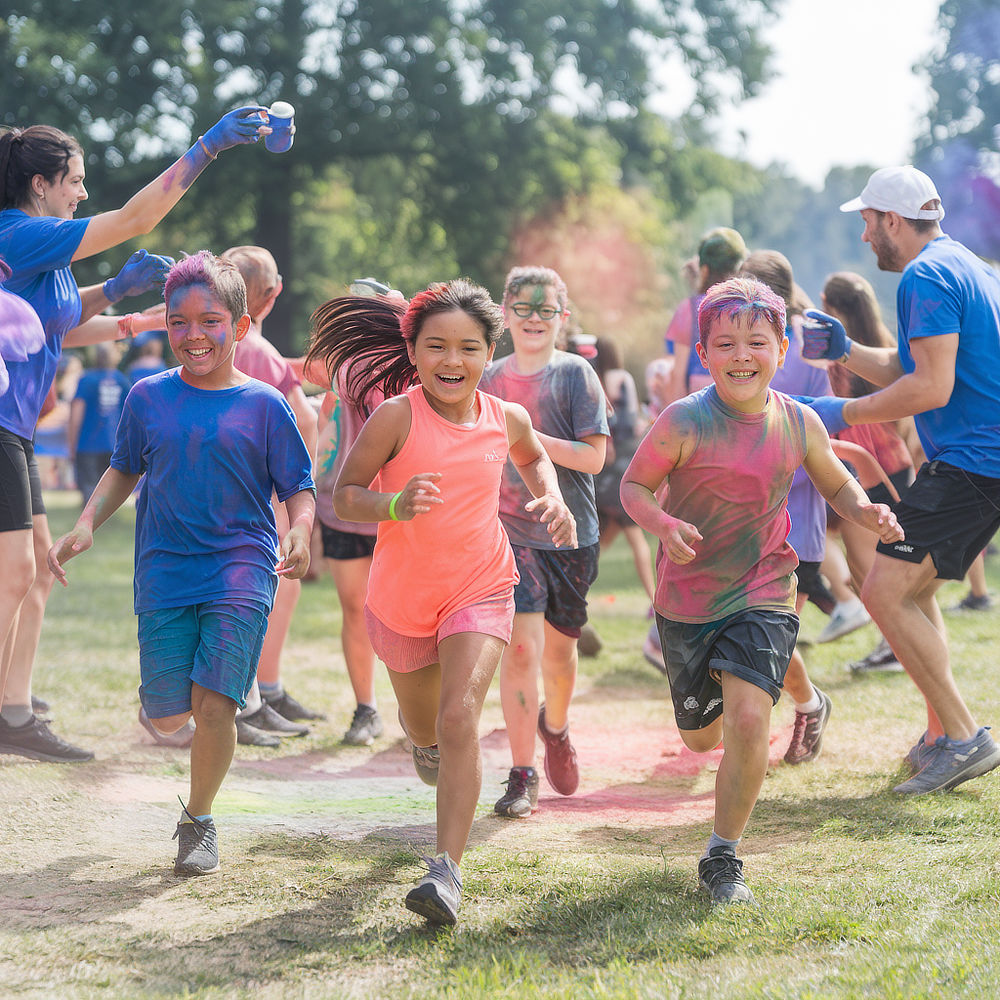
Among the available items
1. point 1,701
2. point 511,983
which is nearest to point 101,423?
point 1,701

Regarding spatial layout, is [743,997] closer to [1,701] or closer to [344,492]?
[344,492]

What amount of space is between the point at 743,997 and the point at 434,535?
1.64m

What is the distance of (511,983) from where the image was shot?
3.21m

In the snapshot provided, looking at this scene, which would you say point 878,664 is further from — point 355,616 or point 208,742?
point 208,742

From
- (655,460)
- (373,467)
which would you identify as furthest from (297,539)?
(655,460)

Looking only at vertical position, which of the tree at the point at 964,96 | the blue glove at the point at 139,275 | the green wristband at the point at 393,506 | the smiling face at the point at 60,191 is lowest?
the green wristband at the point at 393,506

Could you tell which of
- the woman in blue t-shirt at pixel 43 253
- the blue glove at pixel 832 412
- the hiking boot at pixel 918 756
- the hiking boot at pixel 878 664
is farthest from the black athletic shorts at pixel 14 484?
the hiking boot at pixel 878 664

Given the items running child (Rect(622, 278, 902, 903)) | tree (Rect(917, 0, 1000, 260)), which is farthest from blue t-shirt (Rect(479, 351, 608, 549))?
tree (Rect(917, 0, 1000, 260))

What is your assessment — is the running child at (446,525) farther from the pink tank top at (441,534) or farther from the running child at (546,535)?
the running child at (546,535)

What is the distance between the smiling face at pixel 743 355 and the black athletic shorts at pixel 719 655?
0.74 m

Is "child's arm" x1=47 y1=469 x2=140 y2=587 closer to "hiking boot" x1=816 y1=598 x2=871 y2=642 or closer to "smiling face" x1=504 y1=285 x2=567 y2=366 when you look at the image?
"smiling face" x1=504 y1=285 x2=567 y2=366

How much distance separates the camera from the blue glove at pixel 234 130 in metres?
4.80

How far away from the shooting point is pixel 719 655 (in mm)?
4117

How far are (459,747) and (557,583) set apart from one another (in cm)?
170
